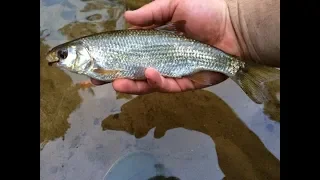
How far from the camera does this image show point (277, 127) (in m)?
2.86

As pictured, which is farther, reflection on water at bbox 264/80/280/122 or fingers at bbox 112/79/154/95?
reflection on water at bbox 264/80/280/122

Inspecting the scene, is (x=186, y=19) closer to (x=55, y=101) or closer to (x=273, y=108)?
(x=273, y=108)

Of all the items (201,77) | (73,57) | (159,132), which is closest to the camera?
(73,57)

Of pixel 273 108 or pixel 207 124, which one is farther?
pixel 273 108

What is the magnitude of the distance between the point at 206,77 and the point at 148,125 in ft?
2.04

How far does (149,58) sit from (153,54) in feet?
0.10

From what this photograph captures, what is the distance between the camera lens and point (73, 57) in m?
2.24

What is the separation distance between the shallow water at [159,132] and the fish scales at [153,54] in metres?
0.61

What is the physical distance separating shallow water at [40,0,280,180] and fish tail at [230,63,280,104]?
0.58 m

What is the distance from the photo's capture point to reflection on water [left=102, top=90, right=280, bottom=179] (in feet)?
8.82

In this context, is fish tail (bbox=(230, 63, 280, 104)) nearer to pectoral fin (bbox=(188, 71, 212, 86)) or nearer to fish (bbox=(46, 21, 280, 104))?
fish (bbox=(46, 21, 280, 104))

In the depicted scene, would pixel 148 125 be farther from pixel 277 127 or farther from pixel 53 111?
pixel 277 127

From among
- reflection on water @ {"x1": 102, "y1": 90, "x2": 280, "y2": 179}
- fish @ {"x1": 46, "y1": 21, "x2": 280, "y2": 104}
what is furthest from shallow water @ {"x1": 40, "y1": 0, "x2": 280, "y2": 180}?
fish @ {"x1": 46, "y1": 21, "x2": 280, "y2": 104}

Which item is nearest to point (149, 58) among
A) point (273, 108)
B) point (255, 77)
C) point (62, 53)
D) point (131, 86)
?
point (131, 86)
